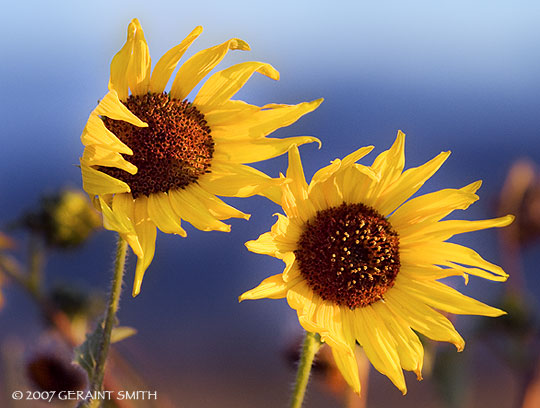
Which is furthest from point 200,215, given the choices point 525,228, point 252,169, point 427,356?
point 525,228

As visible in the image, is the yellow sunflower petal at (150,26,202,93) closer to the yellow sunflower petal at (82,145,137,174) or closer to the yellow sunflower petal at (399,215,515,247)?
the yellow sunflower petal at (82,145,137,174)

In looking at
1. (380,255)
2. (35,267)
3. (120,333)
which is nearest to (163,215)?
(120,333)

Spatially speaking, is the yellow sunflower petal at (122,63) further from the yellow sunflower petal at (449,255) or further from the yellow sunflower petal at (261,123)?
the yellow sunflower petal at (449,255)

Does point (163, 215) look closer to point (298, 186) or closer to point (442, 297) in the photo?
point (298, 186)

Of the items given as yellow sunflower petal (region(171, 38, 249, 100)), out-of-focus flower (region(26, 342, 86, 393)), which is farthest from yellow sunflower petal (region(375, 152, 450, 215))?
out-of-focus flower (region(26, 342, 86, 393))

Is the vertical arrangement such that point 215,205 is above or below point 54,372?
above
